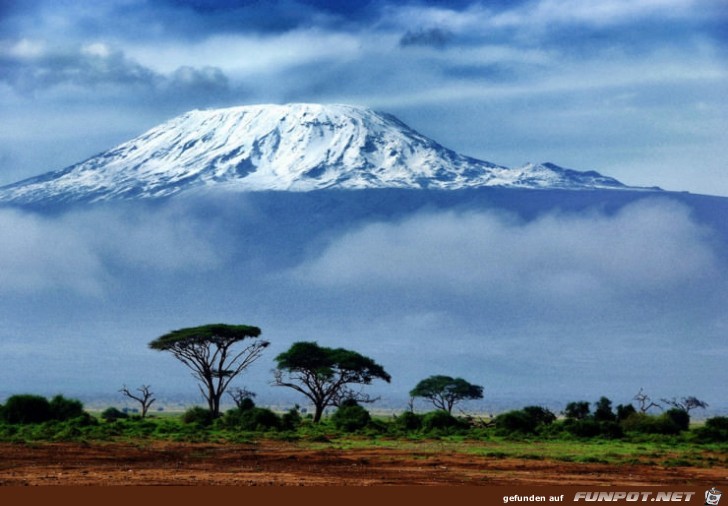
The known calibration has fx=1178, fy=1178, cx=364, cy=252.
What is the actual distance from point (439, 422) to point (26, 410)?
74.1 feet

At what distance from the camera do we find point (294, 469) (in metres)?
36.3

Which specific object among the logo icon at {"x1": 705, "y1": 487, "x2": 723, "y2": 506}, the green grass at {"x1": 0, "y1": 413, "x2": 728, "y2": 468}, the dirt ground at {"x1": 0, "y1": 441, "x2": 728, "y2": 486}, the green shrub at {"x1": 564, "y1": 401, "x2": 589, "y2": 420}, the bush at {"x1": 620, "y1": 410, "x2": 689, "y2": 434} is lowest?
the logo icon at {"x1": 705, "y1": 487, "x2": 723, "y2": 506}

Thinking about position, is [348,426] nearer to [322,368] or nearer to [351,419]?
[351,419]

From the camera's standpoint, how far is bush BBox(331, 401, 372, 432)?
6309 cm

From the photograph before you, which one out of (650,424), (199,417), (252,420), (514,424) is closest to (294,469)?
(252,420)

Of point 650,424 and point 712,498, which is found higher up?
point 650,424

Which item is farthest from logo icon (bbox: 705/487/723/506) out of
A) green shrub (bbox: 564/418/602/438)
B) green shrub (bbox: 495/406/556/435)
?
green shrub (bbox: 495/406/556/435)

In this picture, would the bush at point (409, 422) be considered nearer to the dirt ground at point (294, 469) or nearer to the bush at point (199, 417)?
the bush at point (199, 417)

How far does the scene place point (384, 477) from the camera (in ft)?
110

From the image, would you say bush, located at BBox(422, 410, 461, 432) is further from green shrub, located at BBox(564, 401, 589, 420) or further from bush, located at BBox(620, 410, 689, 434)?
green shrub, located at BBox(564, 401, 589, 420)

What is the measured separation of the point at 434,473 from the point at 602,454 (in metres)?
12.0

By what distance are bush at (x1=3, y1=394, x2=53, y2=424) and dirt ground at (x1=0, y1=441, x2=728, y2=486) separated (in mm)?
18743

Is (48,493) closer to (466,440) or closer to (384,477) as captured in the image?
(384,477)

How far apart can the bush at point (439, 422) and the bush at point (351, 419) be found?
11.0 ft
